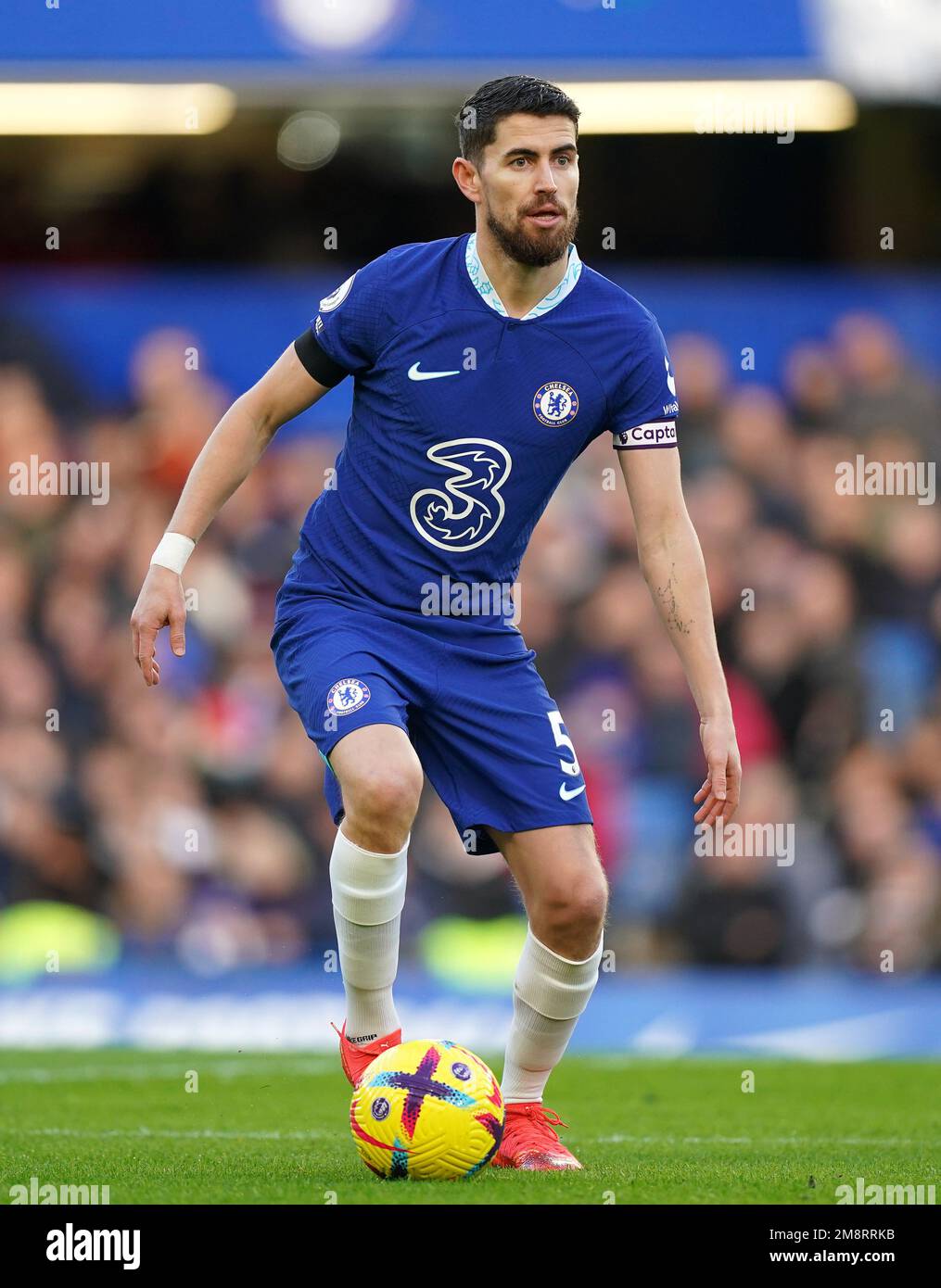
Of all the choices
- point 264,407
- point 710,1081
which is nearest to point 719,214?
point 710,1081

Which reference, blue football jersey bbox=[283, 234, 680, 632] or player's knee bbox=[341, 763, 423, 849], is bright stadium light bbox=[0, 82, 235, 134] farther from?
player's knee bbox=[341, 763, 423, 849]

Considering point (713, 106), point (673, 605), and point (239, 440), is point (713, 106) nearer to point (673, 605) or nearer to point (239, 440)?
point (673, 605)

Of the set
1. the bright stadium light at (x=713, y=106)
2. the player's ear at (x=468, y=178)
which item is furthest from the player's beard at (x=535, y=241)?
the bright stadium light at (x=713, y=106)

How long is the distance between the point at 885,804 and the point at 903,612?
4.33 ft

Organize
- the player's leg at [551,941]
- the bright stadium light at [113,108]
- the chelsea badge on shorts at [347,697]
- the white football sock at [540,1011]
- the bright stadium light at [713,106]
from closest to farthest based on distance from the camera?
the chelsea badge on shorts at [347,697], the player's leg at [551,941], the white football sock at [540,1011], the bright stadium light at [713,106], the bright stadium light at [113,108]

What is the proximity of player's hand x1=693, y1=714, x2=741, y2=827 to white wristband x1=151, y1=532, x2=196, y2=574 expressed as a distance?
1469mm

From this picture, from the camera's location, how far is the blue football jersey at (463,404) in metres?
5.63

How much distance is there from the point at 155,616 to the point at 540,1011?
1.58m

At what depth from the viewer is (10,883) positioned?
11.9 metres

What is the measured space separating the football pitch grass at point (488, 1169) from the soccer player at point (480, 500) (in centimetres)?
50

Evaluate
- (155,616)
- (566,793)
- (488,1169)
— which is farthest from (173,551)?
(488,1169)

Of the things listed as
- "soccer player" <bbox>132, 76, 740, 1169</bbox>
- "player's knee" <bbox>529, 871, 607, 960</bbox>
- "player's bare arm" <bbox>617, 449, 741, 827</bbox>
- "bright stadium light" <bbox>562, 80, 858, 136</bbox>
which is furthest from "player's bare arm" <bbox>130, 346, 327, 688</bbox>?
"bright stadium light" <bbox>562, 80, 858, 136</bbox>

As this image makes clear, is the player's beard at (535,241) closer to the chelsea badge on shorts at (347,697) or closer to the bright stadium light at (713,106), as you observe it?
the chelsea badge on shorts at (347,697)

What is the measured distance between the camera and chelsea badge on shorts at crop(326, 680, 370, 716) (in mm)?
5359
